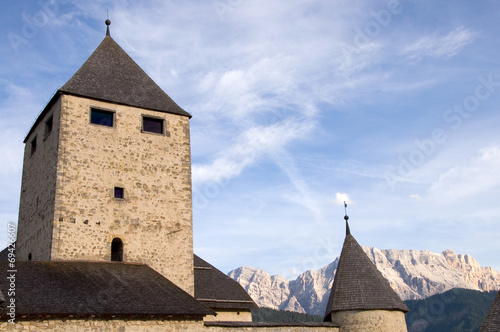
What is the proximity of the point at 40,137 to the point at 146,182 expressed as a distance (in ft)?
17.6

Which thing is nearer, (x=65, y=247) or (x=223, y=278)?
(x=65, y=247)

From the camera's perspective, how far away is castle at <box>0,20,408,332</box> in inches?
703

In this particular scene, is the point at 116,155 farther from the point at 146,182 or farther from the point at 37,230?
the point at 37,230

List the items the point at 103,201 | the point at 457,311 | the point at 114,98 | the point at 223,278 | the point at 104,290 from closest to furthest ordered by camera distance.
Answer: the point at 104,290 → the point at 103,201 → the point at 114,98 → the point at 223,278 → the point at 457,311

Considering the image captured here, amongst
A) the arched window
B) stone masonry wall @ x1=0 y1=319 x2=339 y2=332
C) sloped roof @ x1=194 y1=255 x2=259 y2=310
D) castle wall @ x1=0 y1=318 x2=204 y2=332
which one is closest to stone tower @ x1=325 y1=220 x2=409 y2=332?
stone masonry wall @ x1=0 y1=319 x2=339 y2=332

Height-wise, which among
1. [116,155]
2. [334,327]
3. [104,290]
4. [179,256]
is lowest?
[334,327]

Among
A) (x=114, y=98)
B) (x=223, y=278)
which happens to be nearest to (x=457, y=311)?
(x=223, y=278)

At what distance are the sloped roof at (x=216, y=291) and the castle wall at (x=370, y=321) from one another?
24.0ft

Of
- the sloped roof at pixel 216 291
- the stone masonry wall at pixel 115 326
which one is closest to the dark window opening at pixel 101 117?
the stone masonry wall at pixel 115 326

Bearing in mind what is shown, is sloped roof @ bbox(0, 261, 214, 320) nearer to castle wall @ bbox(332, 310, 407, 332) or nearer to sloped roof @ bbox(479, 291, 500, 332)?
castle wall @ bbox(332, 310, 407, 332)

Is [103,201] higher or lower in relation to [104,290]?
higher

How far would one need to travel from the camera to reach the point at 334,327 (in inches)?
847

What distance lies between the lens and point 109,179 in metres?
21.5

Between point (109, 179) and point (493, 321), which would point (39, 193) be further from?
point (493, 321)
